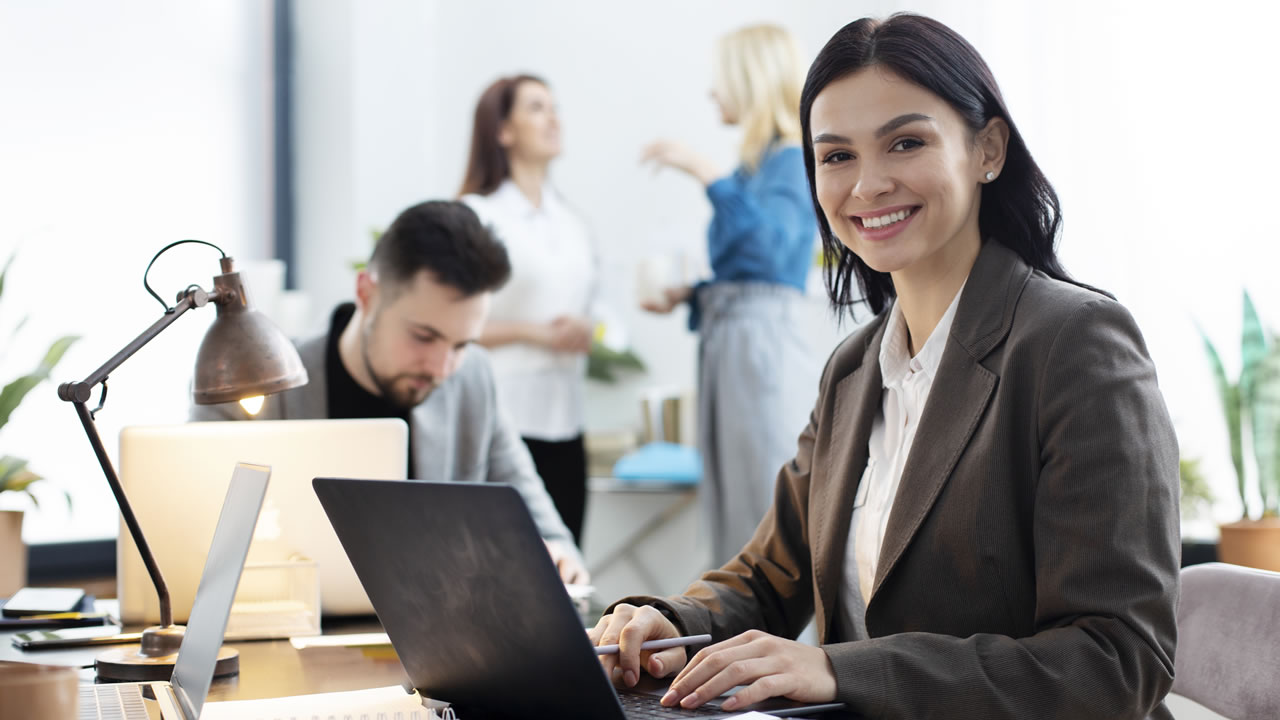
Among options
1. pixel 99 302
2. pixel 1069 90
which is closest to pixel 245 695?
pixel 99 302

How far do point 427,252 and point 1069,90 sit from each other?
212 cm

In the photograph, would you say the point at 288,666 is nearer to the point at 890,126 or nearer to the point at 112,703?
the point at 112,703

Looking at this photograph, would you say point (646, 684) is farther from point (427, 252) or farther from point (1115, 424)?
point (427, 252)

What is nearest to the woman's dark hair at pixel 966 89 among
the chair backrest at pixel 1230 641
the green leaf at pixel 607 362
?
the chair backrest at pixel 1230 641

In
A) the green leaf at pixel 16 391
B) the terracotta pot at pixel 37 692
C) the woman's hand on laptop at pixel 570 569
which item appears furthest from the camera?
the green leaf at pixel 16 391

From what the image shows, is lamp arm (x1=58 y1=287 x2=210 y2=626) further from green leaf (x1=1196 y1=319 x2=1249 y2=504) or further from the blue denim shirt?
green leaf (x1=1196 y1=319 x2=1249 y2=504)

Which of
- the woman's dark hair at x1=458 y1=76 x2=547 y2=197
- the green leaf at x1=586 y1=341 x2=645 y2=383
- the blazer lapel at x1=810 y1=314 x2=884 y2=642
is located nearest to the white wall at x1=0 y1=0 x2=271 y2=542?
the woman's dark hair at x1=458 y1=76 x2=547 y2=197

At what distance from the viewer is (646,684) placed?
1239mm

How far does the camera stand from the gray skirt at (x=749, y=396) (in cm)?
343

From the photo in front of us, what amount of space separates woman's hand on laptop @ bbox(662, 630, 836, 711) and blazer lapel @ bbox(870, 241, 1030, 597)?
24 cm

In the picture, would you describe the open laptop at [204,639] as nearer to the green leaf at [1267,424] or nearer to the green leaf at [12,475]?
the green leaf at [12,475]

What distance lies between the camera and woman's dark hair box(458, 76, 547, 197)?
3.61 meters

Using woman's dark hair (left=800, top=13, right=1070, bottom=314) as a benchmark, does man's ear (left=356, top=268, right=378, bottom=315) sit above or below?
below

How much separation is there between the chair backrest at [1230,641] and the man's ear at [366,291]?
4.91 ft
